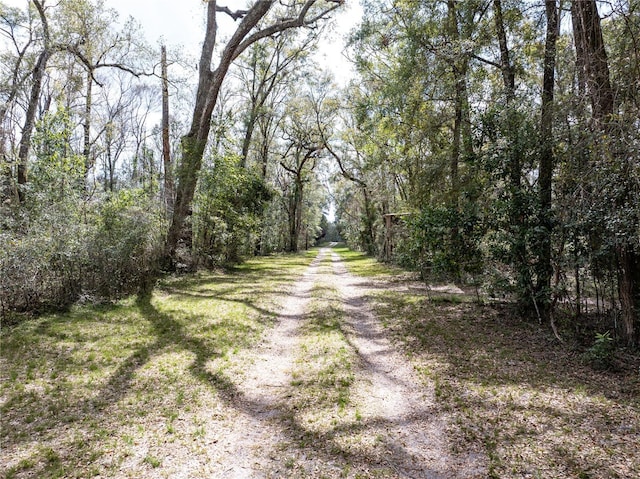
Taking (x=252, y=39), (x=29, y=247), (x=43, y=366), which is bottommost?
(x=43, y=366)

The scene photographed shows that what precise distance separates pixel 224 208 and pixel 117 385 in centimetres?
1119

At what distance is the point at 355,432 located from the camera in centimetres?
392

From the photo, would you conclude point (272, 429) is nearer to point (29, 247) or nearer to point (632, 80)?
point (29, 247)

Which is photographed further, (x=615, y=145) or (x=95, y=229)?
(x=95, y=229)

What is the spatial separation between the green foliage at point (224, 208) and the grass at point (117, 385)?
6176mm

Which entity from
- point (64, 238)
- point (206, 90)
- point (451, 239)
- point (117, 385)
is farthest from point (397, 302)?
point (206, 90)

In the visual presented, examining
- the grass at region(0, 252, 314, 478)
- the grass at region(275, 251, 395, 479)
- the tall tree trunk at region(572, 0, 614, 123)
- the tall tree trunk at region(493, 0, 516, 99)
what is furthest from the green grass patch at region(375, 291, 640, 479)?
the tall tree trunk at region(493, 0, 516, 99)

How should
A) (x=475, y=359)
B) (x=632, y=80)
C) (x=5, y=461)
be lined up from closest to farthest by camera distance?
1. (x=5, y=461)
2. (x=632, y=80)
3. (x=475, y=359)

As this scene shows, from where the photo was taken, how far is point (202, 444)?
12.2ft

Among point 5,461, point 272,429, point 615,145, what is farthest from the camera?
point 615,145

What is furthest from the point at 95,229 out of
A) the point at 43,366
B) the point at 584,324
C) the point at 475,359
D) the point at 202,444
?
the point at 584,324

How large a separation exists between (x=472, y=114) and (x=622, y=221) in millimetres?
4260

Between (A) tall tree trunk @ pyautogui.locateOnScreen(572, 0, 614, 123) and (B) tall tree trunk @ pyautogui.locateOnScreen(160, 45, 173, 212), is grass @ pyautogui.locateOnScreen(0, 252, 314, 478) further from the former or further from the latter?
(A) tall tree trunk @ pyautogui.locateOnScreen(572, 0, 614, 123)

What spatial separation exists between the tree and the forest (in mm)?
85
